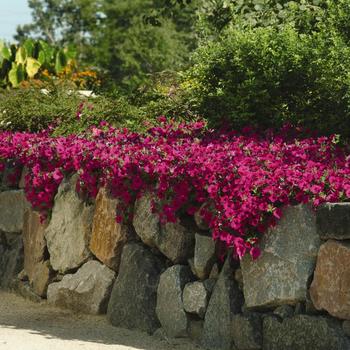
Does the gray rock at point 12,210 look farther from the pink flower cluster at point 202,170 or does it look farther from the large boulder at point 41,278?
the large boulder at point 41,278

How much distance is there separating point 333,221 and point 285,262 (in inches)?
17.3

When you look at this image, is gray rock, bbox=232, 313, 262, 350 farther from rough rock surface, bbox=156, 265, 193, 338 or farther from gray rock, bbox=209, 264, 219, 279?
rough rock surface, bbox=156, 265, 193, 338

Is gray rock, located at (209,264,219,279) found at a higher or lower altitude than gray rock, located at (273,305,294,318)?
higher

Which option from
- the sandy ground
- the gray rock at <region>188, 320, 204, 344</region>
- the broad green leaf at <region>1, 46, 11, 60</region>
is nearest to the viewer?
the sandy ground

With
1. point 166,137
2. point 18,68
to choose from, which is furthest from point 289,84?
point 18,68

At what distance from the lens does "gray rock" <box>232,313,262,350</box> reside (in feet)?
17.4

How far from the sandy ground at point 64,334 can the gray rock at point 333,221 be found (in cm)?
128

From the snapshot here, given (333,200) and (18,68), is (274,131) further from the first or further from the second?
(18,68)

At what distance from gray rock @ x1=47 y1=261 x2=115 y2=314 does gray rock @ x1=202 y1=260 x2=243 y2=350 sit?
1.22m

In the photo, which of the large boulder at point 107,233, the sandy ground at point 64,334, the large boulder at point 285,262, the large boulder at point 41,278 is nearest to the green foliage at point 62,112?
the large boulder at point 41,278

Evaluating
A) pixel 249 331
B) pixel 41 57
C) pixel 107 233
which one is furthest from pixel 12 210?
pixel 41 57

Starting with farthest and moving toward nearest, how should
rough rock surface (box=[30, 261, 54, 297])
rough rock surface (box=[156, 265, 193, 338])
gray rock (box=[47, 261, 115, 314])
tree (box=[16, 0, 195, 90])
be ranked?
tree (box=[16, 0, 195, 90]), rough rock surface (box=[30, 261, 54, 297]), gray rock (box=[47, 261, 115, 314]), rough rock surface (box=[156, 265, 193, 338])

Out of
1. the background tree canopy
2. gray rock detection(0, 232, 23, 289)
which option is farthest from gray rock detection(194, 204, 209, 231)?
gray rock detection(0, 232, 23, 289)

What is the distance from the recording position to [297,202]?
5.23 metres
